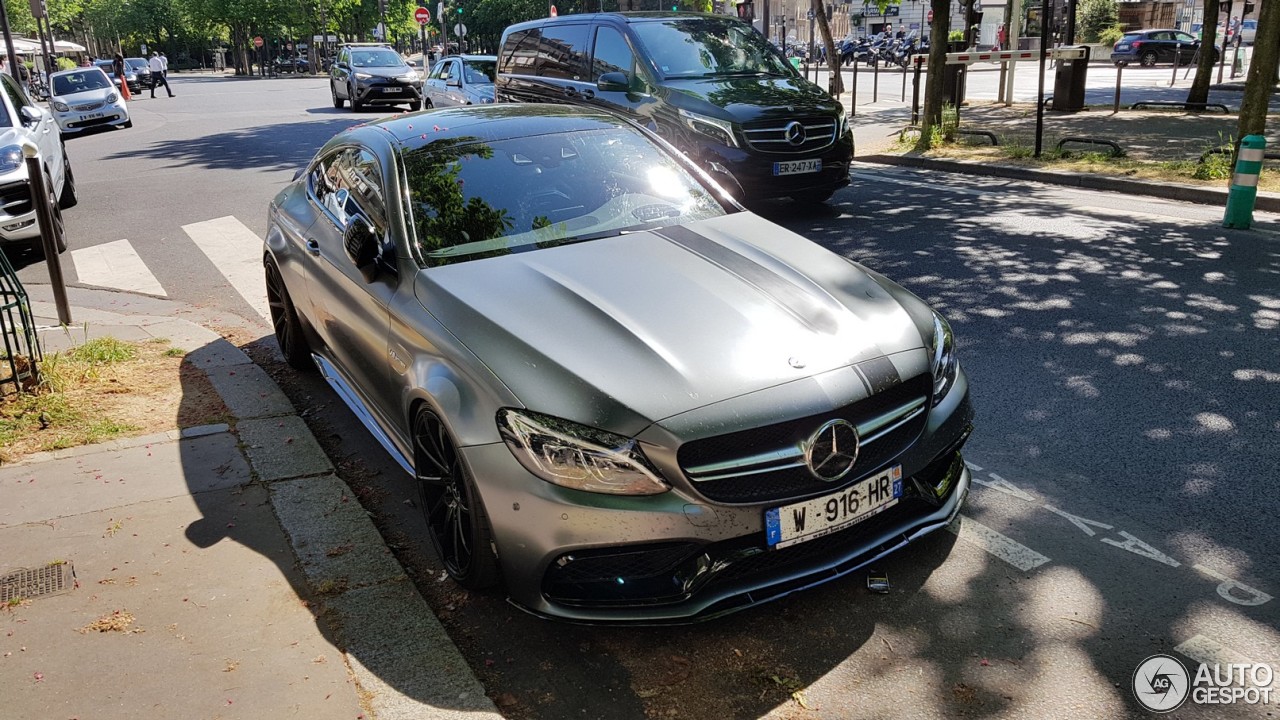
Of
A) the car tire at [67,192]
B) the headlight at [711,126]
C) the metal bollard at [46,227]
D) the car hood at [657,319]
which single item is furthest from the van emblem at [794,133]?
the car tire at [67,192]

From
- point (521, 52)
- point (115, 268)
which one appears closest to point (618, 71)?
point (521, 52)

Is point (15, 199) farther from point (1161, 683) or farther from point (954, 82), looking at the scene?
point (954, 82)

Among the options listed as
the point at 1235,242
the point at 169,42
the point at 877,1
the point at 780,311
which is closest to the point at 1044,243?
the point at 1235,242

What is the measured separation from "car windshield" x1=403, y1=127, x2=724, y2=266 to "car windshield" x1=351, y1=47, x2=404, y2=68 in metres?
24.4

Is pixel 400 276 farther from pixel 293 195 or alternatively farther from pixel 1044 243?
pixel 1044 243

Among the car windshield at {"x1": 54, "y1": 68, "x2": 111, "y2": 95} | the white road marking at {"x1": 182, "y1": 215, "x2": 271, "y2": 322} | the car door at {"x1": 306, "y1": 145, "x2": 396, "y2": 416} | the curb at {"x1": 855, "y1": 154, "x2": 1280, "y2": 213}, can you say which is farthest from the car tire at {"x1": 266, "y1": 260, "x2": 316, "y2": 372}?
the car windshield at {"x1": 54, "y1": 68, "x2": 111, "y2": 95}

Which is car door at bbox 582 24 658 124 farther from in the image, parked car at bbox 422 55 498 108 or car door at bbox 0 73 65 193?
parked car at bbox 422 55 498 108

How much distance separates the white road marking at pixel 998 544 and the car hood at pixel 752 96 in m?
6.56

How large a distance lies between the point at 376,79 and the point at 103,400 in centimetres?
2254

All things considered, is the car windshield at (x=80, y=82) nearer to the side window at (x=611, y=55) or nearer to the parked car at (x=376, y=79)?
the parked car at (x=376, y=79)

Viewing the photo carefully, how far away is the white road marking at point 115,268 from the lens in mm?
8719

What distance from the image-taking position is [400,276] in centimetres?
402

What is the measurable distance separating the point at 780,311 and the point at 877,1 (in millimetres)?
25311

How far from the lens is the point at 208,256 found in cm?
974
